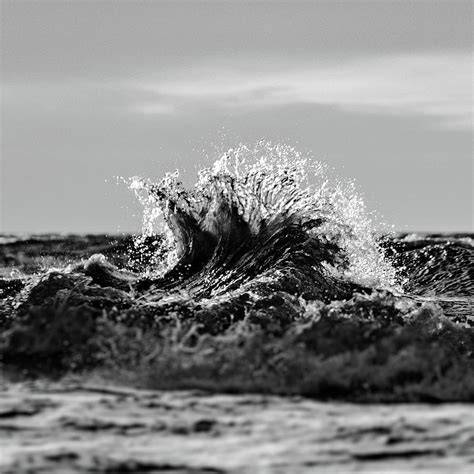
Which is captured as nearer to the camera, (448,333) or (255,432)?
(255,432)

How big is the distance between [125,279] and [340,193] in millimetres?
5234

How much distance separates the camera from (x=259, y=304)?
1562 cm

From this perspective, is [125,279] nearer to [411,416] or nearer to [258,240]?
[258,240]

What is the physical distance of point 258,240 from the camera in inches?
870

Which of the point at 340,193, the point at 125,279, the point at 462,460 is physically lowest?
the point at 462,460

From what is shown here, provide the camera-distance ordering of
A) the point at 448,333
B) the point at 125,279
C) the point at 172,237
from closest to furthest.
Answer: the point at 448,333, the point at 125,279, the point at 172,237

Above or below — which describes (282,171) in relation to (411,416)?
above

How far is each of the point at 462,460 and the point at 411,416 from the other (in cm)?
111

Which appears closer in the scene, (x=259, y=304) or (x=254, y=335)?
(x=254, y=335)

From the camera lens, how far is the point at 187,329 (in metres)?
11.8

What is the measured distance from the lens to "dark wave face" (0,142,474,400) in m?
10.6

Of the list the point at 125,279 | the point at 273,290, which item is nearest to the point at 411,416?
the point at 273,290

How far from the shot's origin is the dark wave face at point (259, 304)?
10562 mm

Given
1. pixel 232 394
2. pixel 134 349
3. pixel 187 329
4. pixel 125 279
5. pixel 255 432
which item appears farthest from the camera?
Answer: pixel 125 279
